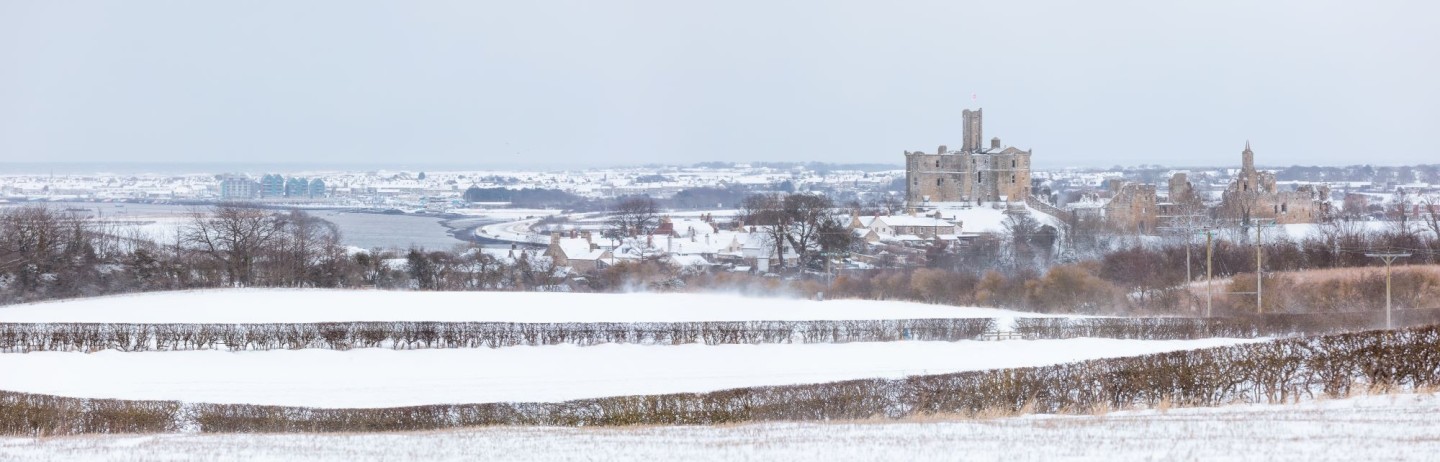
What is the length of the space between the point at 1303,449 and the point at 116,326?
81.4 feet

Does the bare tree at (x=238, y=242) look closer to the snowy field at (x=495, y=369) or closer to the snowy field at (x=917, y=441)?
the snowy field at (x=495, y=369)

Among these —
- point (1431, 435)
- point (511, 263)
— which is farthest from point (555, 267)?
point (1431, 435)

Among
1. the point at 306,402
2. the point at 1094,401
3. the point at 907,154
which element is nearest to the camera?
the point at 1094,401

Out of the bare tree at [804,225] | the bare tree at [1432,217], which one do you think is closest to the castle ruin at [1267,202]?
the bare tree at [1432,217]

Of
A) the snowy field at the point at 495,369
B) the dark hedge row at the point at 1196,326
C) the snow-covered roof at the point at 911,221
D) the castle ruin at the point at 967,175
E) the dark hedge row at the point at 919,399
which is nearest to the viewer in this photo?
the dark hedge row at the point at 919,399

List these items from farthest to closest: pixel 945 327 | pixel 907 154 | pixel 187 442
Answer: pixel 907 154 → pixel 945 327 → pixel 187 442

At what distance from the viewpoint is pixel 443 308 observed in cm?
3819

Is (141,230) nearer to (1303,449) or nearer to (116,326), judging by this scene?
(116,326)

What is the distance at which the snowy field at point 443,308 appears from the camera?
35.7 metres

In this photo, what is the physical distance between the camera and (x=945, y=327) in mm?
33375

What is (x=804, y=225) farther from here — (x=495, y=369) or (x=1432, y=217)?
(x=495, y=369)

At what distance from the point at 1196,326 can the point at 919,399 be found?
49.4 feet

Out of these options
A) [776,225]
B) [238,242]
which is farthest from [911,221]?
[238,242]

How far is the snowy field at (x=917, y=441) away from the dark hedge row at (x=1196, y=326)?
1468cm
